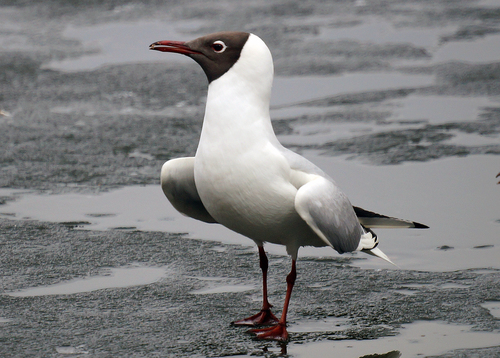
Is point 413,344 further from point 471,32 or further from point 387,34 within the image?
point 471,32

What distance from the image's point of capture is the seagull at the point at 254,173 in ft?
15.1

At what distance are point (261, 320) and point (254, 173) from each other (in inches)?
38.0

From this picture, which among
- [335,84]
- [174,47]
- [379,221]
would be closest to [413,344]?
[379,221]

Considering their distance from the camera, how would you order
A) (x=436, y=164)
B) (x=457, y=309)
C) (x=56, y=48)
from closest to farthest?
(x=457, y=309)
(x=436, y=164)
(x=56, y=48)

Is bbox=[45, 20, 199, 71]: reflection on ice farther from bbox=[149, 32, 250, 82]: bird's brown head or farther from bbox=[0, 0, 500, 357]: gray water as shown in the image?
bbox=[149, 32, 250, 82]: bird's brown head

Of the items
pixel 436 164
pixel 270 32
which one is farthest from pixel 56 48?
pixel 436 164

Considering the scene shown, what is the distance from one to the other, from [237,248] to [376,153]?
9.32 ft

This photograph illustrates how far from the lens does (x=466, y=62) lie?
460 inches

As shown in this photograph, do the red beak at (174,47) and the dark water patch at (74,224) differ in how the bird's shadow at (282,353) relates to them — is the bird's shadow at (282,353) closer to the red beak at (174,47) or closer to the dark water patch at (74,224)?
the red beak at (174,47)

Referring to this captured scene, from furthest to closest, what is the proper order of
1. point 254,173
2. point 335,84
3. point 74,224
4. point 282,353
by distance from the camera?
point 335,84 < point 74,224 < point 254,173 < point 282,353

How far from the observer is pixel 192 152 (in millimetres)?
8531

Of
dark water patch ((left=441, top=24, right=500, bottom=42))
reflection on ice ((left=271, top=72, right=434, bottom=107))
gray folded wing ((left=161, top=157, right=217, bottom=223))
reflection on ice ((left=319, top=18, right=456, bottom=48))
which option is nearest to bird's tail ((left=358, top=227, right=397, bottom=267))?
gray folded wing ((left=161, top=157, right=217, bottom=223))

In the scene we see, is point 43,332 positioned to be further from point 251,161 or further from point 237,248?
point 237,248

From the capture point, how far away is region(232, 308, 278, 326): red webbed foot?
4886 millimetres
